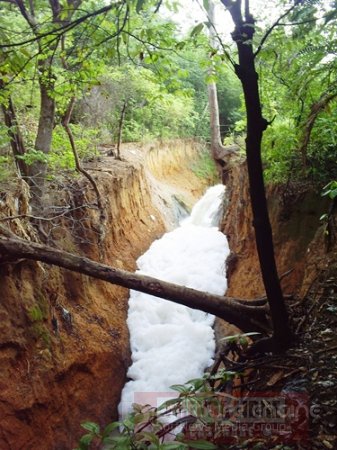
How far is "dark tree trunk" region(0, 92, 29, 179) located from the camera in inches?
260

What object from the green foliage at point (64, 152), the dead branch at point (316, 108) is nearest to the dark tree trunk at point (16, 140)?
the green foliage at point (64, 152)

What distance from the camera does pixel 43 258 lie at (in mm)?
4633

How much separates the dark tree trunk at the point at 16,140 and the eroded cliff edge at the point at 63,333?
0.86 metres

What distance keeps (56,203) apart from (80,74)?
4.17m

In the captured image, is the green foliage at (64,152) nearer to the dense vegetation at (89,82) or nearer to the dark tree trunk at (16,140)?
the dense vegetation at (89,82)

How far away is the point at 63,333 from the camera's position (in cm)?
644

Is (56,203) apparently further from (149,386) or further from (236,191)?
(236,191)

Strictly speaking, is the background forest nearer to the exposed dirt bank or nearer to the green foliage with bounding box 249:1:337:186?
the green foliage with bounding box 249:1:337:186

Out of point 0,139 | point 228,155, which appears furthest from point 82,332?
point 228,155

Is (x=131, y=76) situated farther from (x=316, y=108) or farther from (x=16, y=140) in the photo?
(x=316, y=108)

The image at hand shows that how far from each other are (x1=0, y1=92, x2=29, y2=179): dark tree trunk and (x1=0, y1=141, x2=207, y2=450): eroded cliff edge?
86 centimetres

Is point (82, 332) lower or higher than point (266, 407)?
higher

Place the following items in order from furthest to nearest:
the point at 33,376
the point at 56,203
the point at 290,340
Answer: the point at 56,203 → the point at 33,376 → the point at 290,340

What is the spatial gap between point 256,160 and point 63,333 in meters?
4.97
